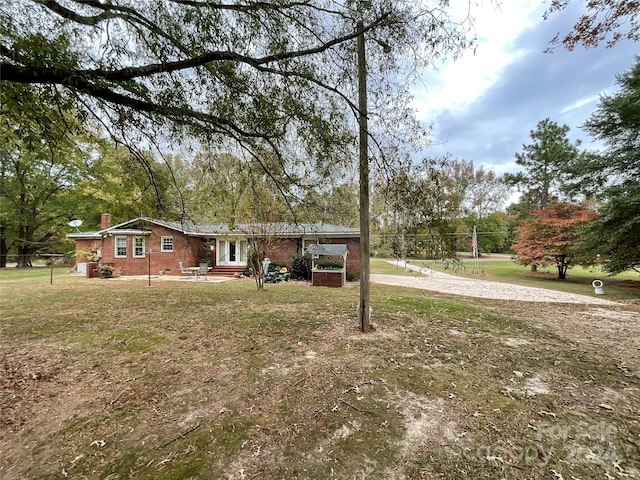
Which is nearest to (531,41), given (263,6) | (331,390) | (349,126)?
(349,126)

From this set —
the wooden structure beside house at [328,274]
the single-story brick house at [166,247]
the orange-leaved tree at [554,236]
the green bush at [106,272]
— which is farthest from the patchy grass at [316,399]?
the orange-leaved tree at [554,236]

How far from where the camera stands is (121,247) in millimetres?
15695

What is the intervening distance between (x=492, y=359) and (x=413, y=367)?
1.28m

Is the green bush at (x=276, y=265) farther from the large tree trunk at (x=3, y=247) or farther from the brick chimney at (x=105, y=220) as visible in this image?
the large tree trunk at (x=3, y=247)

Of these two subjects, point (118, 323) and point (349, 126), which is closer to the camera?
point (349, 126)

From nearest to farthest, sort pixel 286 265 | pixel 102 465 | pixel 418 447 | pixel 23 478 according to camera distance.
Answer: pixel 23 478 < pixel 102 465 < pixel 418 447 < pixel 286 265

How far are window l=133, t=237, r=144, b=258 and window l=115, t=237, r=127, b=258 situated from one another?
546mm

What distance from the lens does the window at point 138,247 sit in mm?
15625

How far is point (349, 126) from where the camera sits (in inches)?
186

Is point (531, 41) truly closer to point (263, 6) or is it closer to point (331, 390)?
point (263, 6)

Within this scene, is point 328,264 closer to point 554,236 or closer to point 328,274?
point 328,274

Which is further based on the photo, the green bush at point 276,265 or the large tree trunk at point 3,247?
the large tree trunk at point 3,247

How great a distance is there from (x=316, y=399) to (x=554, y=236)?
18.2 metres

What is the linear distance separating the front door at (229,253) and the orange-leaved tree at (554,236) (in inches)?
673
